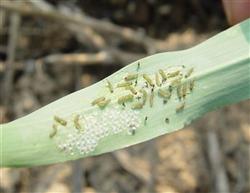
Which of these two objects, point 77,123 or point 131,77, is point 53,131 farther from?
point 131,77

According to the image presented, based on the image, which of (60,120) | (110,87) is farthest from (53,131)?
(110,87)

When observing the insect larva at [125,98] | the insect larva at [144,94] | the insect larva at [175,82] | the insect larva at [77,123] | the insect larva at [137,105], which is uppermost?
the insect larva at [175,82]

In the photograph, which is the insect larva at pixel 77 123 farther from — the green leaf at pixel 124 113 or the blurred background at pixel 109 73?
the blurred background at pixel 109 73

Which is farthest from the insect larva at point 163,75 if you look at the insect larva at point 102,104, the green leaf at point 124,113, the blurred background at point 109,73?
the blurred background at point 109,73

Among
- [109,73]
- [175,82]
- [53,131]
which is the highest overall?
[109,73]

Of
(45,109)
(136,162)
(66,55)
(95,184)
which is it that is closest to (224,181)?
(136,162)
